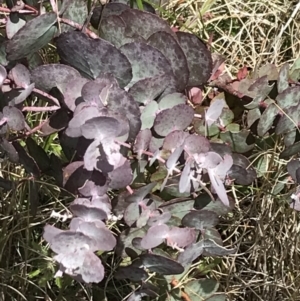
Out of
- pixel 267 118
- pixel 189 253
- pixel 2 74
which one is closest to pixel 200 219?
pixel 189 253

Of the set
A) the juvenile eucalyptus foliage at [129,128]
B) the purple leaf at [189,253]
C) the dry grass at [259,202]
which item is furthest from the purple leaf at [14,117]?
the dry grass at [259,202]

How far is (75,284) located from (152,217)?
350 millimetres

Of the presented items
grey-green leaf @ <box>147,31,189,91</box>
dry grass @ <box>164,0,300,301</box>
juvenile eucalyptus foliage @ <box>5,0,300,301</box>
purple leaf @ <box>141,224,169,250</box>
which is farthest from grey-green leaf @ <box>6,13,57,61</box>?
dry grass @ <box>164,0,300,301</box>

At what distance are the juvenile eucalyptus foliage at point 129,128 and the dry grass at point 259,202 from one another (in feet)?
0.67

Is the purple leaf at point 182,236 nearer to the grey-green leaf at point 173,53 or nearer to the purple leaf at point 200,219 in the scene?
the purple leaf at point 200,219

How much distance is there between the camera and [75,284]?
956 mm

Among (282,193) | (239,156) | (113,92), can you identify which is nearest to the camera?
(113,92)

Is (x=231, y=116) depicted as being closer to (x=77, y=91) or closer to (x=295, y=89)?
(x=295, y=89)

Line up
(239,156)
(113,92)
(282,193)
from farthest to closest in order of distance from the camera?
1. (282,193)
2. (239,156)
3. (113,92)

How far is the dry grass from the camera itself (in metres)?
0.94

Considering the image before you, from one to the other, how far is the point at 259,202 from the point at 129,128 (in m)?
0.42

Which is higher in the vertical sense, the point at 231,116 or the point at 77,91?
the point at 77,91

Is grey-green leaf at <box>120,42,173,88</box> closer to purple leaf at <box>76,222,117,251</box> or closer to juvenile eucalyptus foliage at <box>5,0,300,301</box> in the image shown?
juvenile eucalyptus foliage at <box>5,0,300,301</box>

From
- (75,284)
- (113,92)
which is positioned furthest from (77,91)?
(75,284)
